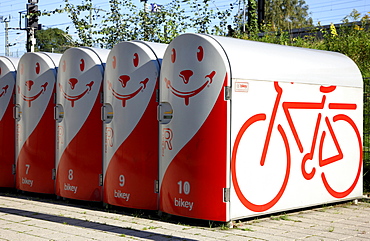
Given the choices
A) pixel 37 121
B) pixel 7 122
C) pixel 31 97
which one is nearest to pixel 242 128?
pixel 37 121

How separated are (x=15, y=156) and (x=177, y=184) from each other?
12.4 ft

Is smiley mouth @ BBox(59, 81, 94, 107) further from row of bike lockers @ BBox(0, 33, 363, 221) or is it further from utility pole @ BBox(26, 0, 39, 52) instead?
utility pole @ BBox(26, 0, 39, 52)

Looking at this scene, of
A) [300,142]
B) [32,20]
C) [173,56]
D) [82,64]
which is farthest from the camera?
[32,20]

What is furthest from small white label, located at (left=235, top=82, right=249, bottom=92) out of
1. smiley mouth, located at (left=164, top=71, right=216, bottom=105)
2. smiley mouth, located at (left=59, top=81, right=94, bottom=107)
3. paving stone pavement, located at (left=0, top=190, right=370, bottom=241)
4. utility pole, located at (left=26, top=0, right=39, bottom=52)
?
utility pole, located at (left=26, top=0, right=39, bottom=52)

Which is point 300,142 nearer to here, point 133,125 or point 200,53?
point 200,53

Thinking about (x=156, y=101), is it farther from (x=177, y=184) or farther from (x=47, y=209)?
(x=47, y=209)

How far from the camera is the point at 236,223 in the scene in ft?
21.9

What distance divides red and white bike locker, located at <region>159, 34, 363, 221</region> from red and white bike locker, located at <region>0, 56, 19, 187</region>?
3518mm

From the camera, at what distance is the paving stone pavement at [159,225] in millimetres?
6020

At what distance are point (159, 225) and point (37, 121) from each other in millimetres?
3203

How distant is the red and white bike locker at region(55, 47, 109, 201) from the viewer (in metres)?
8.13

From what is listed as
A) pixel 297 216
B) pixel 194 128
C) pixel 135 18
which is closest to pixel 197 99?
pixel 194 128

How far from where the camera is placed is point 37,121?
8984 millimetres

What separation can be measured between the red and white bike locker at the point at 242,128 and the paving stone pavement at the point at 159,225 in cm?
16
